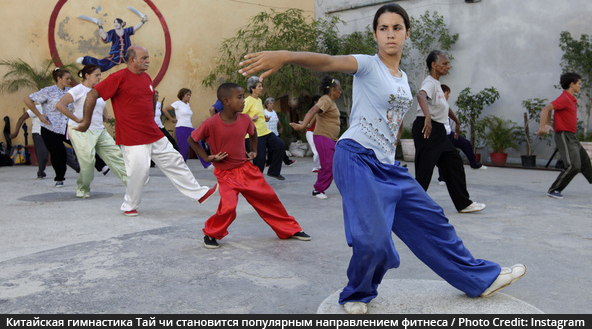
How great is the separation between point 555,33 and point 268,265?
36.7 feet

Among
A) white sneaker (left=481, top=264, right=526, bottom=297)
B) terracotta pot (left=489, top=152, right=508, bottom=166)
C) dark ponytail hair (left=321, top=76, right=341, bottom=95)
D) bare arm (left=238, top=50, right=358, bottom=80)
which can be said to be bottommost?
terracotta pot (left=489, top=152, right=508, bottom=166)

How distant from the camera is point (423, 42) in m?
14.6

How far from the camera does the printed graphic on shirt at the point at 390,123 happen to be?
3039 millimetres

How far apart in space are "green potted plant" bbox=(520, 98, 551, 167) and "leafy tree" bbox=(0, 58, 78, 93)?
1121 cm

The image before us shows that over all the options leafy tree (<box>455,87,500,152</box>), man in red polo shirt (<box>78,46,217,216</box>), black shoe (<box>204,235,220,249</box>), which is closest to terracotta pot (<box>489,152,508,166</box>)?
leafy tree (<box>455,87,500,152</box>)

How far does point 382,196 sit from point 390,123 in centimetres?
47

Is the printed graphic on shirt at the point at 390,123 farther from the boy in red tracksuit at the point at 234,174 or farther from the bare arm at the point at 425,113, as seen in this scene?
the bare arm at the point at 425,113

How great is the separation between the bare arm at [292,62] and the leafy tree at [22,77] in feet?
39.4

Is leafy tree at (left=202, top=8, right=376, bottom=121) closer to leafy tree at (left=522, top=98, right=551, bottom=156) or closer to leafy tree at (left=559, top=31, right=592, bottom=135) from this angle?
leafy tree at (left=522, top=98, right=551, bottom=156)

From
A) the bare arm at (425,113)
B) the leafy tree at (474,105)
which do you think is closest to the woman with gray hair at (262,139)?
the bare arm at (425,113)

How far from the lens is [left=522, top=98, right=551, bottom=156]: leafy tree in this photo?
41.5ft

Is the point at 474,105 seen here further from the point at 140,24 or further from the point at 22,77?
the point at 22,77

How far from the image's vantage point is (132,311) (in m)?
3.04

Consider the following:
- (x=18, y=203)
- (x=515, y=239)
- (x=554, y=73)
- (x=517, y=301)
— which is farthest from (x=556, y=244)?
(x=554, y=73)
